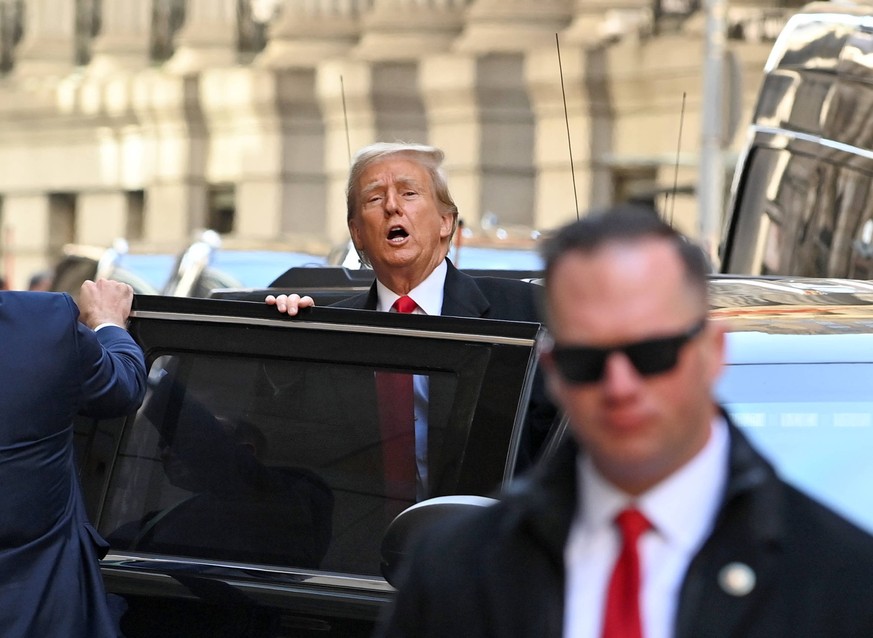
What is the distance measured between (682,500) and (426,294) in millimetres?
2902

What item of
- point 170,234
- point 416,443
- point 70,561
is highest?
point 416,443

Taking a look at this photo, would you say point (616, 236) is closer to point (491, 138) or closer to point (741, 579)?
point (741, 579)

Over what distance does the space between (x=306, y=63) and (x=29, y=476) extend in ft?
76.1

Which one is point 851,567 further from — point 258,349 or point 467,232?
point 467,232

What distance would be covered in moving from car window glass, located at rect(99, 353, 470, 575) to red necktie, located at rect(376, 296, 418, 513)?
14 mm

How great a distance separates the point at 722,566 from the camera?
74.2 inches

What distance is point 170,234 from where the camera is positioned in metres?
29.0

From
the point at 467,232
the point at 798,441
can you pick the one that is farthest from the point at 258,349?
the point at 467,232

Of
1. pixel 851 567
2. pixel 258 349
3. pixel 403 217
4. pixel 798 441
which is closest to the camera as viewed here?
pixel 851 567

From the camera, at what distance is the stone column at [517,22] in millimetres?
23609

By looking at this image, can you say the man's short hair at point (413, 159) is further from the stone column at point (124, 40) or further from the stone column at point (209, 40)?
the stone column at point (124, 40)

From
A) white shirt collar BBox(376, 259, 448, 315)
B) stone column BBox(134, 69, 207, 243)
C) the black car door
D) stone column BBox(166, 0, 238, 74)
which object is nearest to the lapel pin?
the black car door

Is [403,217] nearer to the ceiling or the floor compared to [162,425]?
nearer to the ceiling

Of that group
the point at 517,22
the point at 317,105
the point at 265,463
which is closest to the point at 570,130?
the point at 517,22
